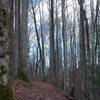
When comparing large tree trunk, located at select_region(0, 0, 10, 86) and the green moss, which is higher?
large tree trunk, located at select_region(0, 0, 10, 86)

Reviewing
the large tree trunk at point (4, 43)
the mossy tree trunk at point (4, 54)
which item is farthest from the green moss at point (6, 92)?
the large tree trunk at point (4, 43)

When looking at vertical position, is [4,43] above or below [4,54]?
above

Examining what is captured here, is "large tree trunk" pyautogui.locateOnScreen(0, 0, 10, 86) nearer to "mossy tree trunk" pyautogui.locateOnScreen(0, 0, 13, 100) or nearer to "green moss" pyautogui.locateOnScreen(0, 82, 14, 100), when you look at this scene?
"mossy tree trunk" pyautogui.locateOnScreen(0, 0, 13, 100)

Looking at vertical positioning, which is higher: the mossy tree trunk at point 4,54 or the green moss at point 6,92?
the mossy tree trunk at point 4,54

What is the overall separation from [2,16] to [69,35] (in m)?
37.7

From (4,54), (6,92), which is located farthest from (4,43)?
(6,92)

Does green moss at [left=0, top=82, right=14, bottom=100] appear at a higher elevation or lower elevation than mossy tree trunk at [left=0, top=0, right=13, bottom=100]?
lower

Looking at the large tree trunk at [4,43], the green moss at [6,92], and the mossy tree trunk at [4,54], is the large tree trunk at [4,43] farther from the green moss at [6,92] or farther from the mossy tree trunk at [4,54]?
the green moss at [6,92]

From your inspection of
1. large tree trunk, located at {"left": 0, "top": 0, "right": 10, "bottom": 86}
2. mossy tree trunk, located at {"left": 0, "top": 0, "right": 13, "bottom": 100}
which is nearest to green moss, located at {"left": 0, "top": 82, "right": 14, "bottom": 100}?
mossy tree trunk, located at {"left": 0, "top": 0, "right": 13, "bottom": 100}

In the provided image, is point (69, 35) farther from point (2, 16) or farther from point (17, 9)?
point (2, 16)

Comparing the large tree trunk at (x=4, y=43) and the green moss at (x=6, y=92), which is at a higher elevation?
the large tree trunk at (x=4, y=43)

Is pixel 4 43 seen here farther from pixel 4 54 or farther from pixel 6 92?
pixel 6 92

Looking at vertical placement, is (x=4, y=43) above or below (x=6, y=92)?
above

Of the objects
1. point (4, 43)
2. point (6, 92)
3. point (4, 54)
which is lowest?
point (6, 92)
